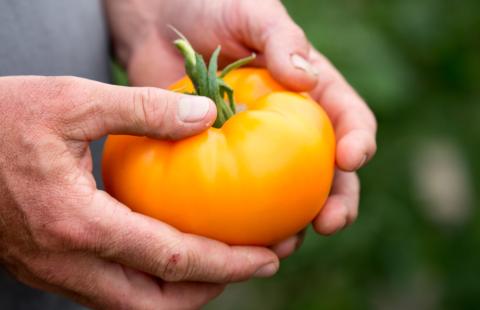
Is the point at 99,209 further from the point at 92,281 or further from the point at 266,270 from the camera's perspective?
the point at 266,270

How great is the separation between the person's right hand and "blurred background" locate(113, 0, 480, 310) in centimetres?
121

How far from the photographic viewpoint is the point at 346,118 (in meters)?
1.64

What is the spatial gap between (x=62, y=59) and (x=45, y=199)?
0.43 m

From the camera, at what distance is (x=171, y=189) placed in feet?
4.09

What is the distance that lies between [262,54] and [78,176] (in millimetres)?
622

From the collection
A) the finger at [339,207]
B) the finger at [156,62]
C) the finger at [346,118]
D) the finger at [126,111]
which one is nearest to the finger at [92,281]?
the finger at [126,111]

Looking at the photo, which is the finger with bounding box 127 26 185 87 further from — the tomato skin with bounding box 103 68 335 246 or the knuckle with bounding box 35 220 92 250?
the knuckle with bounding box 35 220 92 250

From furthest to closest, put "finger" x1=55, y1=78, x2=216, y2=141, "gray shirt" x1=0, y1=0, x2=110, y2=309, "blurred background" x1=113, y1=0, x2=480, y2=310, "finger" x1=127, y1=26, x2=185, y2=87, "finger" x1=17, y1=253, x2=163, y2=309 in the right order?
1. "blurred background" x1=113, y1=0, x2=480, y2=310
2. "finger" x1=127, y1=26, x2=185, y2=87
3. "gray shirt" x1=0, y1=0, x2=110, y2=309
4. "finger" x1=17, y1=253, x2=163, y2=309
5. "finger" x1=55, y1=78, x2=216, y2=141

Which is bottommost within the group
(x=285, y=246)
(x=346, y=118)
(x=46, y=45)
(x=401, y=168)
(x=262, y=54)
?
(x=401, y=168)

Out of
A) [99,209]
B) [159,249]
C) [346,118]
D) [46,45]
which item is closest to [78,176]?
[99,209]

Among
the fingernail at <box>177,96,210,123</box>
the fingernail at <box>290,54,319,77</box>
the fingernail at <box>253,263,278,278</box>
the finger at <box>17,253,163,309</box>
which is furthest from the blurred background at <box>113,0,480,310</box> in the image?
the fingernail at <box>177,96,210,123</box>

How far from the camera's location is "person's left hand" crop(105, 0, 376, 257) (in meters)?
1.50

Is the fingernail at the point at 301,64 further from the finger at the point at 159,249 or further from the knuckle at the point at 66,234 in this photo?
the knuckle at the point at 66,234

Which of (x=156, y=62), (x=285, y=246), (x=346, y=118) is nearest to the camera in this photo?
(x=285, y=246)
